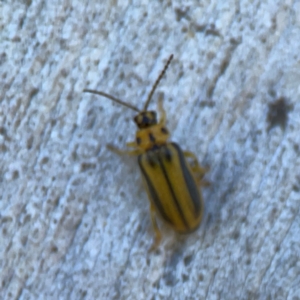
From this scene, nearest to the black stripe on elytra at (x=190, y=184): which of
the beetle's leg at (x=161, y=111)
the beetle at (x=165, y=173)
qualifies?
the beetle at (x=165, y=173)

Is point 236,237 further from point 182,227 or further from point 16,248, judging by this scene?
point 16,248

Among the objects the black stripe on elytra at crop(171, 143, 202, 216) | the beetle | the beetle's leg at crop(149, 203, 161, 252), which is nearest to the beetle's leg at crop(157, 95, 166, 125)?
the beetle

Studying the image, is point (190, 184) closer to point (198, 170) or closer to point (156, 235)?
point (198, 170)

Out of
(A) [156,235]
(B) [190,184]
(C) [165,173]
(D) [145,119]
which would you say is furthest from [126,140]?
(A) [156,235]

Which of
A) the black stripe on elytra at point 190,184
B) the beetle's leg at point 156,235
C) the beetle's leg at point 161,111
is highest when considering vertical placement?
the beetle's leg at point 161,111

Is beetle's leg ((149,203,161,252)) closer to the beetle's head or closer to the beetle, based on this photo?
the beetle

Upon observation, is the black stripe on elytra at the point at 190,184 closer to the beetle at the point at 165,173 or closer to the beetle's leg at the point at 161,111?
the beetle at the point at 165,173
